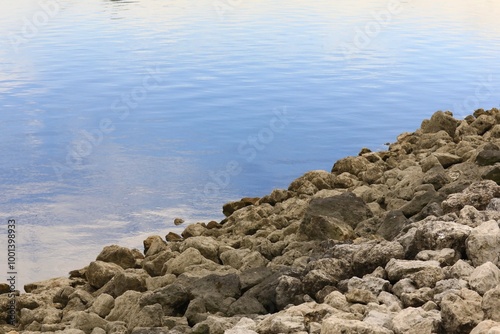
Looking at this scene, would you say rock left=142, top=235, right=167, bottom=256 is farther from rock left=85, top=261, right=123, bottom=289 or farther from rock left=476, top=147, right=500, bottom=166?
rock left=476, top=147, right=500, bottom=166

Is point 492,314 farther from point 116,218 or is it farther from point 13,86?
point 13,86

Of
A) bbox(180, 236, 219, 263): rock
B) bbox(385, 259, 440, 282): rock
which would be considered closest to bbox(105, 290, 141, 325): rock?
bbox(180, 236, 219, 263): rock

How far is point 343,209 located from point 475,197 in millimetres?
2081

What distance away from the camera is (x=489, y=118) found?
1480 cm

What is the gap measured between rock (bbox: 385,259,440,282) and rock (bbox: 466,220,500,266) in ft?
1.07

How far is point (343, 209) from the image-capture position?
34.2ft

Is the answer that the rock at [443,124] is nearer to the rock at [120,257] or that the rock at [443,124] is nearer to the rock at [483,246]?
the rock at [120,257]

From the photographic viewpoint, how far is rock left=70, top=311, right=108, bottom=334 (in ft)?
26.9

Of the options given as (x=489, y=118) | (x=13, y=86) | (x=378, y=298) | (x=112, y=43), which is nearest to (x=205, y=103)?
(x=13, y=86)

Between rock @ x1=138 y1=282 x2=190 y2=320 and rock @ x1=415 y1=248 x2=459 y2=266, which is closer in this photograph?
rock @ x1=415 y1=248 x2=459 y2=266

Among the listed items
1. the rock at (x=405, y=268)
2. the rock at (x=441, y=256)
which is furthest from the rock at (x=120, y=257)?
the rock at (x=441, y=256)

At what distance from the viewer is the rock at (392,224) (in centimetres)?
939

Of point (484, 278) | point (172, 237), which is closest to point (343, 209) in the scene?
point (172, 237)

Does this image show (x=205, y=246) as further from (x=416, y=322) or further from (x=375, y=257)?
(x=416, y=322)
